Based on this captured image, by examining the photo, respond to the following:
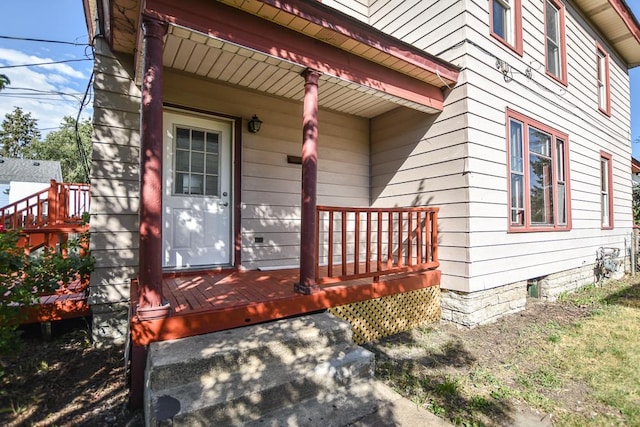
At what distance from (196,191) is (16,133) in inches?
1721

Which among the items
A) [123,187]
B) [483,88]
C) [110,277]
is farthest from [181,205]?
[483,88]

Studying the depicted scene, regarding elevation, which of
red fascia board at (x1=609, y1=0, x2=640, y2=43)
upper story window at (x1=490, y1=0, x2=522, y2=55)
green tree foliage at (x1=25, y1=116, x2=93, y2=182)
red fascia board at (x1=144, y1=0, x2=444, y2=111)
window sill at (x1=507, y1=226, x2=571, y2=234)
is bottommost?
window sill at (x1=507, y1=226, x2=571, y2=234)

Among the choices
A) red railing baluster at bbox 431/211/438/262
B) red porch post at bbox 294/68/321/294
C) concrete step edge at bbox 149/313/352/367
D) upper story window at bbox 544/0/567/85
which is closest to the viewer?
concrete step edge at bbox 149/313/352/367

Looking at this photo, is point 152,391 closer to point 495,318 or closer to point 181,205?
point 181,205

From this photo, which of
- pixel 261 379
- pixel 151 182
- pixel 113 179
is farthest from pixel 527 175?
pixel 113 179

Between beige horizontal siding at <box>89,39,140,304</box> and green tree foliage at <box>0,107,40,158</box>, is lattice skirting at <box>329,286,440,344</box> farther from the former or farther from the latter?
green tree foliage at <box>0,107,40,158</box>

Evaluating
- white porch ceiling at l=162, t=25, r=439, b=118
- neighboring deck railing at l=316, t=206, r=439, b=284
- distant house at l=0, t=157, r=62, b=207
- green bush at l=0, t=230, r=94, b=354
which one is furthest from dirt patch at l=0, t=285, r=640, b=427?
distant house at l=0, t=157, r=62, b=207

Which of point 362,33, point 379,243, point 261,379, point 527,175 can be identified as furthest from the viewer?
point 527,175

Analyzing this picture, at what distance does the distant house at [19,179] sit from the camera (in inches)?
677

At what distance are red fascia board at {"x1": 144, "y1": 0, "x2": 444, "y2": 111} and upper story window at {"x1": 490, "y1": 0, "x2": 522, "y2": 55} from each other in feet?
5.68

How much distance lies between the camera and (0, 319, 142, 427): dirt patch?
7.13 feet

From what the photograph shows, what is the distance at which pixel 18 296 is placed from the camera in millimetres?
2574

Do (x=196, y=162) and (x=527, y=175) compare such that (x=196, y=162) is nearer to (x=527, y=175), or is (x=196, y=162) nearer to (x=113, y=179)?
(x=113, y=179)

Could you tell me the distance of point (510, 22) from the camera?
191 inches
